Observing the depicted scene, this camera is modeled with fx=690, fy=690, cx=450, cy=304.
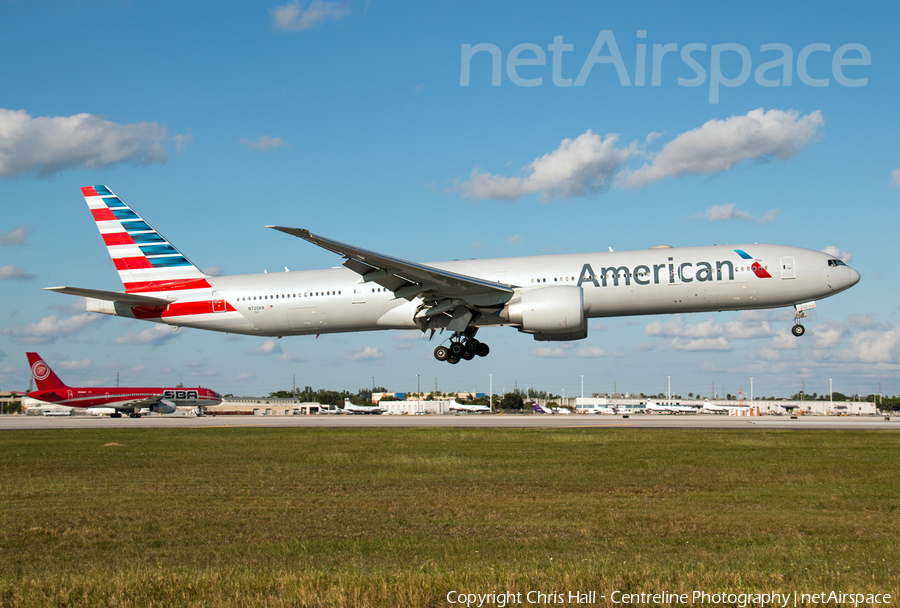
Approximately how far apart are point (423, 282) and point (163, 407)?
63173mm

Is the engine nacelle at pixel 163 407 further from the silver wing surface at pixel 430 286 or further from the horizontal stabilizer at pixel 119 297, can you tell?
the silver wing surface at pixel 430 286

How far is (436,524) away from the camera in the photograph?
11.6m

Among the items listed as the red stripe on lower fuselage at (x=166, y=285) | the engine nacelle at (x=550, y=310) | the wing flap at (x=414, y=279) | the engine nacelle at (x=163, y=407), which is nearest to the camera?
the wing flap at (x=414, y=279)

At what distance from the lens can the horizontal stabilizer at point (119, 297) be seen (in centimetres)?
3131

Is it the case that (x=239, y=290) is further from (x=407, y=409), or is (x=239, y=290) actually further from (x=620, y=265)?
(x=407, y=409)

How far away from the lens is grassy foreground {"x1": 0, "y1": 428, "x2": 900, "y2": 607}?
7438 mm

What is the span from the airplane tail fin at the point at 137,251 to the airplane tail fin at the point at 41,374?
48.4 metres

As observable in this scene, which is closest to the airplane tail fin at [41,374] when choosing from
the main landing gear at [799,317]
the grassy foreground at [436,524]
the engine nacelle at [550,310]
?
the grassy foreground at [436,524]

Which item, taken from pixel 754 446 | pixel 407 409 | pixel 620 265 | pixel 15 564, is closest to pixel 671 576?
pixel 15 564

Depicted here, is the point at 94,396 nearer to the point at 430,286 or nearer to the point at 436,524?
the point at 430,286

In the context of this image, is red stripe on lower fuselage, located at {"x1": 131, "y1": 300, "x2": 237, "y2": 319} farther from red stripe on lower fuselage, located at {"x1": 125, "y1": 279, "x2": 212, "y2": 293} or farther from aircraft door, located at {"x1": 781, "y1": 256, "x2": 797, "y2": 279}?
aircraft door, located at {"x1": 781, "y1": 256, "x2": 797, "y2": 279}

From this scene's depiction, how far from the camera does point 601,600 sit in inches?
274

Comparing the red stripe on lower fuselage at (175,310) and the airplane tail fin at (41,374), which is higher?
the red stripe on lower fuselage at (175,310)

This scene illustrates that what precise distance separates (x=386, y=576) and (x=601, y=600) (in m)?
2.35
